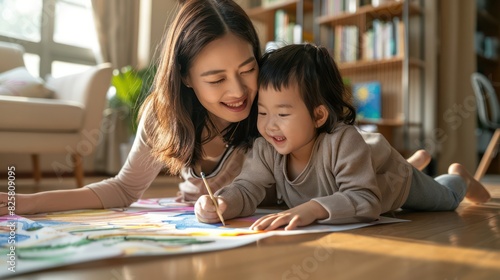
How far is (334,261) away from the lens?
25.0 inches

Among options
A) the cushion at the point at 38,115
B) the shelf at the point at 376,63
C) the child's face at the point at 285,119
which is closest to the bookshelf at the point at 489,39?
the shelf at the point at 376,63

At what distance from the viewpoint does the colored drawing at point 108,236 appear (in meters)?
0.62

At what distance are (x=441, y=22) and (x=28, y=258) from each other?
3.84 m

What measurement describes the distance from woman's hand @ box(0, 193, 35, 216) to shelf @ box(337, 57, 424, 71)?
244 centimetres

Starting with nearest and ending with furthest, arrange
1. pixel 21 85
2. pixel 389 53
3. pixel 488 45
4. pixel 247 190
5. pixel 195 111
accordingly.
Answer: pixel 247 190, pixel 195 111, pixel 21 85, pixel 389 53, pixel 488 45

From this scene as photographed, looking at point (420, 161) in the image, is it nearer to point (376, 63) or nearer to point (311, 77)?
point (311, 77)

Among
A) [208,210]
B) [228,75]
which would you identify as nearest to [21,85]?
[228,75]

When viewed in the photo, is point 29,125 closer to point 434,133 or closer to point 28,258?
point 28,258

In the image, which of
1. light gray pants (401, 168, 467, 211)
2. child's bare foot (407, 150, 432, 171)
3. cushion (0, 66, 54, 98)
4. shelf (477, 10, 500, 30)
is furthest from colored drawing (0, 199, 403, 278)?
shelf (477, 10, 500, 30)

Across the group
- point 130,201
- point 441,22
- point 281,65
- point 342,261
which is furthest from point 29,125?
point 441,22

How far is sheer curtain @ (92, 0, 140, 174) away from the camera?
3582 mm

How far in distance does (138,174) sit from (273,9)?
2.99 metres

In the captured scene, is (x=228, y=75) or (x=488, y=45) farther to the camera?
(x=488, y=45)

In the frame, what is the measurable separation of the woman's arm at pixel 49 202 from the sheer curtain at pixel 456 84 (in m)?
3.07
